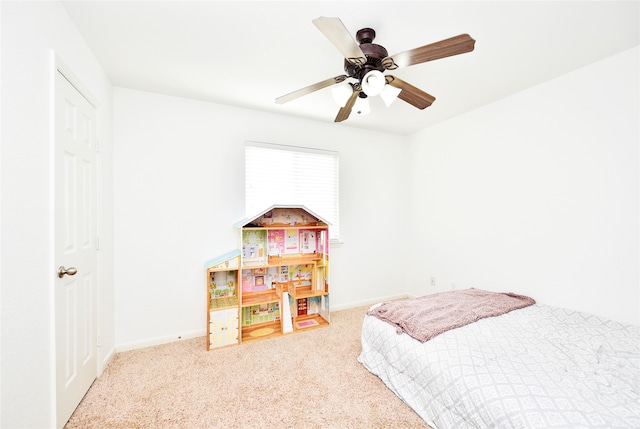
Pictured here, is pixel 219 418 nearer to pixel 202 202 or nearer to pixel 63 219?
pixel 63 219

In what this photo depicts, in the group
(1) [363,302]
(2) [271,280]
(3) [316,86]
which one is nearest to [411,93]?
(3) [316,86]

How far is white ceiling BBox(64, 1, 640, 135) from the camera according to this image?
154 cm

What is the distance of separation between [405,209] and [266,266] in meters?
2.36

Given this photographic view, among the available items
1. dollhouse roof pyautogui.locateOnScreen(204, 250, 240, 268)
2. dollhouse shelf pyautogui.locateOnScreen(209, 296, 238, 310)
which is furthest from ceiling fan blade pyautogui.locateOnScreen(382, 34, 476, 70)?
Result: dollhouse shelf pyautogui.locateOnScreen(209, 296, 238, 310)

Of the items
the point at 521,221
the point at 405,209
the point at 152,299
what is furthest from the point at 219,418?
the point at 405,209

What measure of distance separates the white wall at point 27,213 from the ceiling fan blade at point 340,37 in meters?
1.33

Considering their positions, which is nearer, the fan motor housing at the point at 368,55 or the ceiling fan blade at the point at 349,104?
the fan motor housing at the point at 368,55

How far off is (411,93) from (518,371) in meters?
1.84

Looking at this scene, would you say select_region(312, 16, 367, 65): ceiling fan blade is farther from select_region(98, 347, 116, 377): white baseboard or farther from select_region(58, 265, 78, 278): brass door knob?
select_region(98, 347, 116, 377): white baseboard

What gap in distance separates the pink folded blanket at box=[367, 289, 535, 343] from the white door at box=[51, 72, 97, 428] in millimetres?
2141

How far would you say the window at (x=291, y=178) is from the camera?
302 centimetres

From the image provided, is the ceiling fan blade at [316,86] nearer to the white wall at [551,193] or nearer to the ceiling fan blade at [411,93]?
the ceiling fan blade at [411,93]

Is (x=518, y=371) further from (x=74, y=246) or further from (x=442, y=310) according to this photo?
(x=74, y=246)

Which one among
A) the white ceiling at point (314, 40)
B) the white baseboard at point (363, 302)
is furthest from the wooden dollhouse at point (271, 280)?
the white ceiling at point (314, 40)
